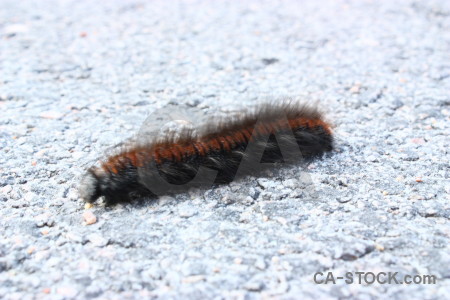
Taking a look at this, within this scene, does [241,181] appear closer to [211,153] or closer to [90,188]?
[211,153]

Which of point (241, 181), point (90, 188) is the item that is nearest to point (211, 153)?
point (241, 181)

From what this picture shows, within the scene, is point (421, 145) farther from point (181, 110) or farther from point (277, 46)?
point (277, 46)

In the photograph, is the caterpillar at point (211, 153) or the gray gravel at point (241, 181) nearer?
the gray gravel at point (241, 181)

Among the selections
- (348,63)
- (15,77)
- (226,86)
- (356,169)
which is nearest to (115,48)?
(15,77)

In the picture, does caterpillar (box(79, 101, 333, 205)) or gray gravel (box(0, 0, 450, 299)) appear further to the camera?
caterpillar (box(79, 101, 333, 205))
